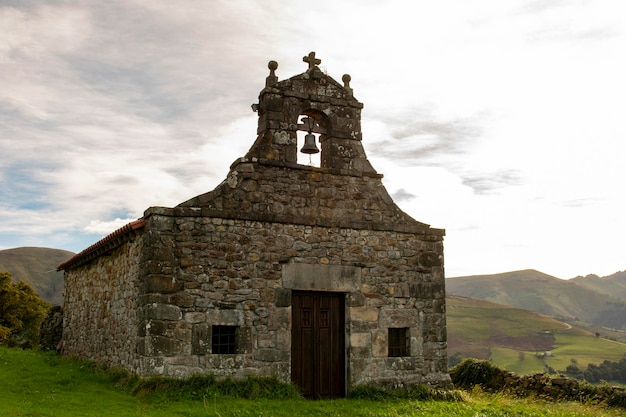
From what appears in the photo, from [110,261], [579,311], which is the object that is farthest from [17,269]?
[579,311]

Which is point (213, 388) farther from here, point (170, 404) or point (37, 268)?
point (37, 268)

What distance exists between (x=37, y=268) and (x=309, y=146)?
9812 cm

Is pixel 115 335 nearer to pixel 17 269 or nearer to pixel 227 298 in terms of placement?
pixel 227 298

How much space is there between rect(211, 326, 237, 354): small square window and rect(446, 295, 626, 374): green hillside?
3683cm

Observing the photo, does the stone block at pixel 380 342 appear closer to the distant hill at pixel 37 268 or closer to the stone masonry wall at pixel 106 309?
the stone masonry wall at pixel 106 309

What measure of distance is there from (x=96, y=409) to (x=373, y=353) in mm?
5746

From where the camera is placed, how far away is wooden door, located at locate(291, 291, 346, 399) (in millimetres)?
12070

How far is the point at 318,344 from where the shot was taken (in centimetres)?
1234

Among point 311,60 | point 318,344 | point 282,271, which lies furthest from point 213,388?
point 311,60

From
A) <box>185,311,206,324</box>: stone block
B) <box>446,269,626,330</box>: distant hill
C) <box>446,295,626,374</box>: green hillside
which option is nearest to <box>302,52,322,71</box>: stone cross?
<box>185,311,206,324</box>: stone block

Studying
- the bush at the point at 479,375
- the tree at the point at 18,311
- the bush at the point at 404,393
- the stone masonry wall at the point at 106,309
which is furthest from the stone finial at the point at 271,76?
the tree at the point at 18,311

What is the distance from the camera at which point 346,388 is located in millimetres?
12336

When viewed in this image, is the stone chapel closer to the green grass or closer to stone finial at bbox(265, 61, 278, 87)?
stone finial at bbox(265, 61, 278, 87)

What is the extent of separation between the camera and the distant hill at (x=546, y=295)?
12781 cm
